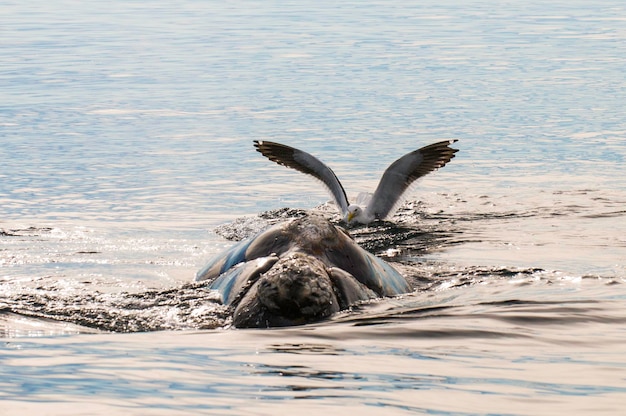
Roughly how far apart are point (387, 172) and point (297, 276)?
6.94m

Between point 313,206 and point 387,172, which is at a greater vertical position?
point 387,172

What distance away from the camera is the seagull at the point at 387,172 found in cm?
1412

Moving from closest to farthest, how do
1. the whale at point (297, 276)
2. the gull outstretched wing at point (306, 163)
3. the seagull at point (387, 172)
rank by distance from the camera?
the whale at point (297, 276) < the seagull at point (387, 172) < the gull outstretched wing at point (306, 163)

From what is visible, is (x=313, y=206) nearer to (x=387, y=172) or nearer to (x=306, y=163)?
(x=306, y=163)

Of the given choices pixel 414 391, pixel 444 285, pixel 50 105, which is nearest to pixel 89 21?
pixel 50 105

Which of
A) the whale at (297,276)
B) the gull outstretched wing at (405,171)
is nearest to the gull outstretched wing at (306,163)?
the gull outstretched wing at (405,171)

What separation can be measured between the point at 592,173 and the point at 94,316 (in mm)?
9540

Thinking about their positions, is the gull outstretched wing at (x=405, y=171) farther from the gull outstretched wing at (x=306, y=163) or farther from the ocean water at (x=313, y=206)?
the gull outstretched wing at (x=306, y=163)

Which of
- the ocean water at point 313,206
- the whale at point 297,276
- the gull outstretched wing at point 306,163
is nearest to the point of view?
the ocean water at point 313,206

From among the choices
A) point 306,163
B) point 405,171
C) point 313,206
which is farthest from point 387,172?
point 313,206

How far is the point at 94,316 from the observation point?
8547mm

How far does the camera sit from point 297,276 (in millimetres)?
7504

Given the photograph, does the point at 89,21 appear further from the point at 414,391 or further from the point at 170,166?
the point at 414,391

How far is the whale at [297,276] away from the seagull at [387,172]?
4.57 metres
